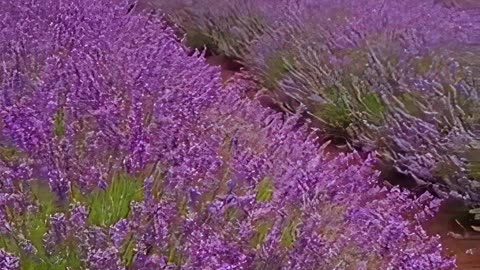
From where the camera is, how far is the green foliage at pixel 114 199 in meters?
2.27

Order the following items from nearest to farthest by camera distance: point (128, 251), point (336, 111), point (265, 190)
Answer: point (128, 251), point (265, 190), point (336, 111)

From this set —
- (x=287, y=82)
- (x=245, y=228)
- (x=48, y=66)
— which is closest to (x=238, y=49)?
(x=287, y=82)

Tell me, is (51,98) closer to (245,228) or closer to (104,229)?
(104,229)

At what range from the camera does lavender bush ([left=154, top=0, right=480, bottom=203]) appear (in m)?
3.57

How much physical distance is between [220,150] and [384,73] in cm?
172

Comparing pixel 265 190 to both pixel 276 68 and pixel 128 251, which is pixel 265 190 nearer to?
pixel 128 251

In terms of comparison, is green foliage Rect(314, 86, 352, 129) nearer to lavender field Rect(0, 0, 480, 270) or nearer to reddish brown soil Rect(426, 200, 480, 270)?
lavender field Rect(0, 0, 480, 270)

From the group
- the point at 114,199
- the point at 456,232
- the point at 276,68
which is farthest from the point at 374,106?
the point at 114,199

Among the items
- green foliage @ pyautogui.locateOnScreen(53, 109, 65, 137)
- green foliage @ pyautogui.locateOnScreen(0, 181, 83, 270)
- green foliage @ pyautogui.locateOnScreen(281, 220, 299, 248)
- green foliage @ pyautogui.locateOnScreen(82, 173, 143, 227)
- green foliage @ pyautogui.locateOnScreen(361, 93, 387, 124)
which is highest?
green foliage @ pyautogui.locateOnScreen(361, 93, 387, 124)

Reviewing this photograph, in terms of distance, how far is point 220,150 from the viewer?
9.09ft

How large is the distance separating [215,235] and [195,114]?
78cm

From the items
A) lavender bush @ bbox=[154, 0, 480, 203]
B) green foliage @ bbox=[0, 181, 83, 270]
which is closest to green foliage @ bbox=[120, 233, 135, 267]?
green foliage @ bbox=[0, 181, 83, 270]

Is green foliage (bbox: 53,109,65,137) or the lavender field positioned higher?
the lavender field

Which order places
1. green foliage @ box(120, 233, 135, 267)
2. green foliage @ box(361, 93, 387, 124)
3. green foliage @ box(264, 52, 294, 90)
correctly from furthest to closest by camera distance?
green foliage @ box(264, 52, 294, 90), green foliage @ box(361, 93, 387, 124), green foliage @ box(120, 233, 135, 267)
